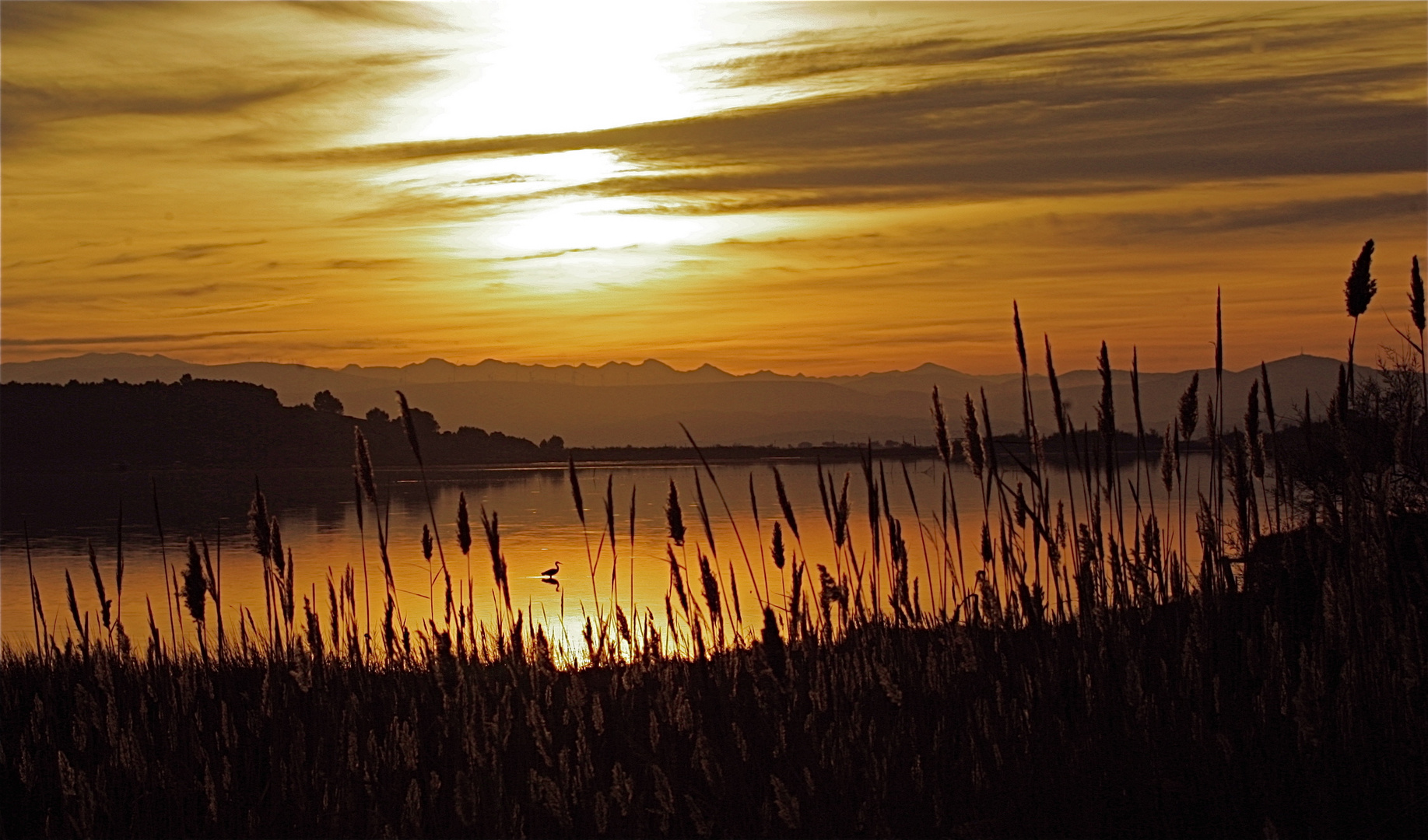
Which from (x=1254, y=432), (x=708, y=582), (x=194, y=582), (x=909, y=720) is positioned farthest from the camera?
(x=1254, y=432)

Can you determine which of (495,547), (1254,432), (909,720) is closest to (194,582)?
(495,547)

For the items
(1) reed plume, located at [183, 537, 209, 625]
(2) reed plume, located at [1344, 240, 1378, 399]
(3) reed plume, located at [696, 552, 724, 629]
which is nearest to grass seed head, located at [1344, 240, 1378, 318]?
(2) reed plume, located at [1344, 240, 1378, 399]

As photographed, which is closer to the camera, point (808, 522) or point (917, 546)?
point (917, 546)

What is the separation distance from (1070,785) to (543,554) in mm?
25795

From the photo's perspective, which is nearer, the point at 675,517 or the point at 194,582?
the point at 675,517

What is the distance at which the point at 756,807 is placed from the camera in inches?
161

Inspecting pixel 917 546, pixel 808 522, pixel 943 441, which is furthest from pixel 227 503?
pixel 943 441

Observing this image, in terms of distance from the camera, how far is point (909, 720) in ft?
15.1

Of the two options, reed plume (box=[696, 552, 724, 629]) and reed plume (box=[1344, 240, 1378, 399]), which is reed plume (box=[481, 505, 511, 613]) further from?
reed plume (box=[1344, 240, 1378, 399])

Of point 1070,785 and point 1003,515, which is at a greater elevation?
point 1003,515

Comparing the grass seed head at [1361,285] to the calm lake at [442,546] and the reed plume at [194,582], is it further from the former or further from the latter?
the reed plume at [194,582]

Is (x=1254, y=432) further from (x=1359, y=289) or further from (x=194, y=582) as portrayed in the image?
(x=194, y=582)

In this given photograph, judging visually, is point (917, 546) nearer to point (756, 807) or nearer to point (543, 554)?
point (543, 554)

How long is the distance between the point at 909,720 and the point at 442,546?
57.1ft
